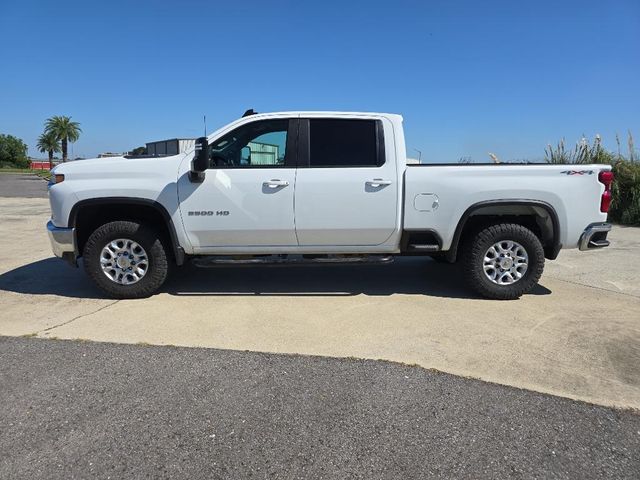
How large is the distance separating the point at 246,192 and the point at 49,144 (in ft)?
323

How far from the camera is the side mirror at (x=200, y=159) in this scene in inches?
191

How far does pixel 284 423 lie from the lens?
290cm

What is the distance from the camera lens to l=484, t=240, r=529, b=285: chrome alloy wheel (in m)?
5.33

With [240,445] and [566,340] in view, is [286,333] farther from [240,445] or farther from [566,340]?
[566,340]

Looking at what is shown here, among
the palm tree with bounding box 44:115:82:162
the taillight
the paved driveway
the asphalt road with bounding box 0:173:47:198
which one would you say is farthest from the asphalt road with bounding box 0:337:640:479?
the palm tree with bounding box 44:115:82:162

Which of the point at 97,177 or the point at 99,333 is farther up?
the point at 97,177

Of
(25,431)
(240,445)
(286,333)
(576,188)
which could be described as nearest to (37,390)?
(25,431)

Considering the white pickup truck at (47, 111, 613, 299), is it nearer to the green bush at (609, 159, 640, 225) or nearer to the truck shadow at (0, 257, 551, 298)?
the truck shadow at (0, 257, 551, 298)

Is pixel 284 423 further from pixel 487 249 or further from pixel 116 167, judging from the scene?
pixel 116 167

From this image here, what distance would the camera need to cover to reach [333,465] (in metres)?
2.52

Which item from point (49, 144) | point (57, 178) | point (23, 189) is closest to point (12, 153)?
point (49, 144)

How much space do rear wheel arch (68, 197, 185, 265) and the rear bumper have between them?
14.6 feet

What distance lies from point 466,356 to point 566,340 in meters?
1.05

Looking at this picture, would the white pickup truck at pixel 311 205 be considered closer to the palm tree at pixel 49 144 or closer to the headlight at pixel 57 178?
the headlight at pixel 57 178
